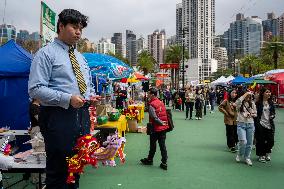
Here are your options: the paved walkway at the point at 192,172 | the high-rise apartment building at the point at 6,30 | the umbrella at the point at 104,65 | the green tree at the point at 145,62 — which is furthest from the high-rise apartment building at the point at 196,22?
the umbrella at the point at 104,65

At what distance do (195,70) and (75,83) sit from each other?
64151 millimetres

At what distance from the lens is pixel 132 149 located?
10242mm

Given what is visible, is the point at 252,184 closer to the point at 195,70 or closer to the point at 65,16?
the point at 65,16

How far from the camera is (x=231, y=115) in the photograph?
388 inches

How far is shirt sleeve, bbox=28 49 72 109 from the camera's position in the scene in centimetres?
222

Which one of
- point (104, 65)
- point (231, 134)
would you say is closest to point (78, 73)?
point (104, 65)

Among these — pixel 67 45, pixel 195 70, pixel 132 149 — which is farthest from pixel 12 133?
pixel 195 70

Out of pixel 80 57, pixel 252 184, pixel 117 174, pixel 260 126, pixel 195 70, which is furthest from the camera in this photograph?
pixel 195 70

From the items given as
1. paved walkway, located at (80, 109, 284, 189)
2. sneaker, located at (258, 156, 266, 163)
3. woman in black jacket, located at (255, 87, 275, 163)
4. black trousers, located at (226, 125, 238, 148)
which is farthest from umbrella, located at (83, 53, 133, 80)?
sneaker, located at (258, 156, 266, 163)

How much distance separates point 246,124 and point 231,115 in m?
1.61

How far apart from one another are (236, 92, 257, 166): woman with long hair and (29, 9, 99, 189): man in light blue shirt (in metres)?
6.39

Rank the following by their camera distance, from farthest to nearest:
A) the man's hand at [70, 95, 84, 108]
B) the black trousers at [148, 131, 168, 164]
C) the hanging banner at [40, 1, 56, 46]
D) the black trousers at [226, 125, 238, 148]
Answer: the black trousers at [226, 125, 238, 148] < the black trousers at [148, 131, 168, 164] < the hanging banner at [40, 1, 56, 46] < the man's hand at [70, 95, 84, 108]

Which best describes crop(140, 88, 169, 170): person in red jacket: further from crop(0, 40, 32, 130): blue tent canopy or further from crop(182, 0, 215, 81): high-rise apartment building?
crop(182, 0, 215, 81): high-rise apartment building

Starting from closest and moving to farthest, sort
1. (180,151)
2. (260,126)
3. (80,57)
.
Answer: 1. (80,57)
2. (260,126)
3. (180,151)
